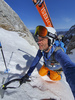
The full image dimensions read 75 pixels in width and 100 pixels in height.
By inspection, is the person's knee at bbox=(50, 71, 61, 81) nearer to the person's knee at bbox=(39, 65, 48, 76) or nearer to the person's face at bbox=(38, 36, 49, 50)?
the person's knee at bbox=(39, 65, 48, 76)

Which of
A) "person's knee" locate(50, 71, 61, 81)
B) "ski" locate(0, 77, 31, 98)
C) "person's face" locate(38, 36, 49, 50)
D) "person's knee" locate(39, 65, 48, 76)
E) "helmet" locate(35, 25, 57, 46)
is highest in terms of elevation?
"helmet" locate(35, 25, 57, 46)

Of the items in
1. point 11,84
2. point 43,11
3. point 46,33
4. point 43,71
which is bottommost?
point 43,71

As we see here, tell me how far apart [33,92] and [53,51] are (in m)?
1.15

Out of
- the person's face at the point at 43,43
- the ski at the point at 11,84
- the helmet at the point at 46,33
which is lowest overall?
the ski at the point at 11,84

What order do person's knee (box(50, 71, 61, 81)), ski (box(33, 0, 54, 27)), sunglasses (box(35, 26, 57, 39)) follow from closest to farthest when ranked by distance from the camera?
sunglasses (box(35, 26, 57, 39)) < person's knee (box(50, 71, 61, 81)) < ski (box(33, 0, 54, 27))

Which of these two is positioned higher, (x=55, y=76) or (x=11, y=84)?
(x=11, y=84)

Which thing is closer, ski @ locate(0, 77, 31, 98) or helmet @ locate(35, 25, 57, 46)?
ski @ locate(0, 77, 31, 98)

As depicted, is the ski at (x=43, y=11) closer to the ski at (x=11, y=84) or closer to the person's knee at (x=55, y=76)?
the person's knee at (x=55, y=76)

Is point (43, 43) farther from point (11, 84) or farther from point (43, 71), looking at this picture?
point (11, 84)

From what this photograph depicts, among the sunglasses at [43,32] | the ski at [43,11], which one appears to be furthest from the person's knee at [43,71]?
the ski at [43,11]

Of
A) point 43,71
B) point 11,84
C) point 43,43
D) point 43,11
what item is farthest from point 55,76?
point 43,11

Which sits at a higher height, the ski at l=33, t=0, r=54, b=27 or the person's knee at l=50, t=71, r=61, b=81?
the ski at l=33, t=0, r=54, b=27

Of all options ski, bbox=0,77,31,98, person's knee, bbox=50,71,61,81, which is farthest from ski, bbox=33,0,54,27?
ski, bbox=0,77,31,98

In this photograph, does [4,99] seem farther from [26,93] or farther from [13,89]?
[26,93]
